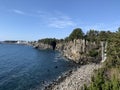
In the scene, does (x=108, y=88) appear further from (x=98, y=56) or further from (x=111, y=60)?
(x=98, y=56)

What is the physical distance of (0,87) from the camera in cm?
4656

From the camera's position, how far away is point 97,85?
27047 millimetres

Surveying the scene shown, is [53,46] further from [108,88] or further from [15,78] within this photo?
[108,88]

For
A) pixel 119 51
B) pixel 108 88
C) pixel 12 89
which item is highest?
pixel 119 51

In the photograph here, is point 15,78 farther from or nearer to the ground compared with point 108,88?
nearer to the ground

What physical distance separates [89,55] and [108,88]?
65.4 metres

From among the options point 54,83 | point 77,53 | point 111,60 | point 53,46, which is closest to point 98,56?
point 77,53

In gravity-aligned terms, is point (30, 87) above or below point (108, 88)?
below

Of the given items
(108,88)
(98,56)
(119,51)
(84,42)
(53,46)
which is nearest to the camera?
(108,88)

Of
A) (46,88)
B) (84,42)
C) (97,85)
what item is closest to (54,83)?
(46,88)

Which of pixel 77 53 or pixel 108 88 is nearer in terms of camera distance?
pixel 108 88

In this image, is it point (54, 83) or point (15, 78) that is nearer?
point (54, 83)

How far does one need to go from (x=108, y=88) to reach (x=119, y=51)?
30.2 metres

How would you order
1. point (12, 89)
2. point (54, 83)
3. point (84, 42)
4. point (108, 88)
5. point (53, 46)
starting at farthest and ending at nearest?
point (53, 46), point (84, 42), point (54, 83), point (12, 89), point (108, 88)
